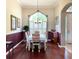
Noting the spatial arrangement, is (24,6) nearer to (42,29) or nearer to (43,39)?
(42,29)

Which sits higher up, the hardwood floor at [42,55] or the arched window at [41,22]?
the arched window at [41,22]

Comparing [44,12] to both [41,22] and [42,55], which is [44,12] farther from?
[42,55]

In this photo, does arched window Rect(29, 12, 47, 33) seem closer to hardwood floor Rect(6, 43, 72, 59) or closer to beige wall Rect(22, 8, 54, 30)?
beige wall Rect(22, 8, 54, 30)

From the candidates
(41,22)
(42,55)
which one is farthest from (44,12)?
(42,55)

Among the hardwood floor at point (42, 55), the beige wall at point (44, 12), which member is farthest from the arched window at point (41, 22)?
the hardwood floor at point (42, 55)

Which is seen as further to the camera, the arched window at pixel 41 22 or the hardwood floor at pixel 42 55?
the arched window at pixel 41 22

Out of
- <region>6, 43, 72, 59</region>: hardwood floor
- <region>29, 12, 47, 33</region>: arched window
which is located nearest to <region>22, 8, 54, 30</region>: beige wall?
<region>29, 12, 47, 33</region>: arched window

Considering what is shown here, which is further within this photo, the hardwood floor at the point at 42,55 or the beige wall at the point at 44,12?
the beige wall at the point at 44,12

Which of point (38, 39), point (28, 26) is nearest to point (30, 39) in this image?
point (38, 39)

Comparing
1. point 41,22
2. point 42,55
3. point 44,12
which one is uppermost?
point 44,12

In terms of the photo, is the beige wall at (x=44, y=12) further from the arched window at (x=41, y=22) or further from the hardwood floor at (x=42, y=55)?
the hardwood floor at (x=42, y=55)

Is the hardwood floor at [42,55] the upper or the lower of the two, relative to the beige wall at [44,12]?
lower

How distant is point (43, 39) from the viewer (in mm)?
7422
